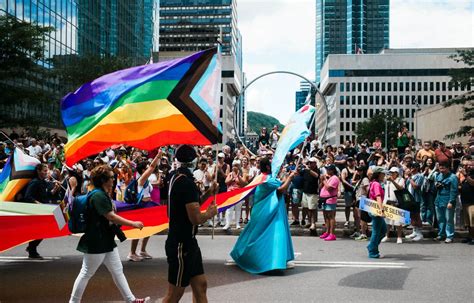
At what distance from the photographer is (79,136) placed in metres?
7.94

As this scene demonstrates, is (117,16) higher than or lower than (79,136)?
higher

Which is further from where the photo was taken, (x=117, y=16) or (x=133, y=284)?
(x=117, y=16)

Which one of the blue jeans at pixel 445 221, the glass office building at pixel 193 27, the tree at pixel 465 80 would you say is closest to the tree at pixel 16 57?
the blue jeans at pixel 445 221

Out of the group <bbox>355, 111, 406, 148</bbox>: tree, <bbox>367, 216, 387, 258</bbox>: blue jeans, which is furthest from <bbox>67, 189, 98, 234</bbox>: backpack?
<bbox>355, 111, 406, 148</bbox>: tree

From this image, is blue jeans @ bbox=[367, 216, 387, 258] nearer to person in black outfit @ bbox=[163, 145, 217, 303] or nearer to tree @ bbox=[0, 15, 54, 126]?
person in black outfit @ bbox=[163, 145, 217, 303]

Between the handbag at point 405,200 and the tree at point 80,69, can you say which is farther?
the tree at point 80,69

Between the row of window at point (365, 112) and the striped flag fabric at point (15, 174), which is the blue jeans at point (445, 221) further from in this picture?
the row of window at point (365, 112)

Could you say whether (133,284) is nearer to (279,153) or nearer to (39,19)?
(279,153)

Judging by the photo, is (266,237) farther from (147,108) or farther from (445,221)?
(445,221)

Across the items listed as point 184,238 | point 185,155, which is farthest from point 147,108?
point 184,238

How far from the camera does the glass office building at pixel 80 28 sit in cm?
3898

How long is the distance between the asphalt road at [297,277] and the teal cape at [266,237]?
0.70ft

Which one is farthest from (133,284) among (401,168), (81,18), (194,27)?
(194,27)

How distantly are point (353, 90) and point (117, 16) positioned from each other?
83253 mm
